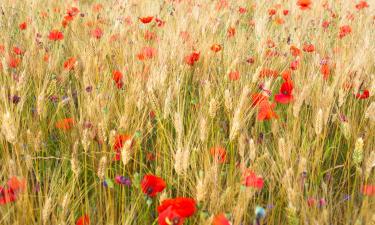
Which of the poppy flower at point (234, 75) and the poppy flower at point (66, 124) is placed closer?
the poppy flower at point (66, 124)

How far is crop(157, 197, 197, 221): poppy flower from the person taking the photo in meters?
0.67

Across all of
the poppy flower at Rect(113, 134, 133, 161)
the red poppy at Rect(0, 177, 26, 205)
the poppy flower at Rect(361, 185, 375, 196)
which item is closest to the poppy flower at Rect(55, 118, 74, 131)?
the poppy flower at Rect(113, 134, 133, 161)

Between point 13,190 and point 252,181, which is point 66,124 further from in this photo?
point 252,181

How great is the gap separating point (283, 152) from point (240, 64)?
0.74 m

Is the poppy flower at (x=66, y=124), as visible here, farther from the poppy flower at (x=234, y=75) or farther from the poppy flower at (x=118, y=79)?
the poppy flower at (x=234, y=75)

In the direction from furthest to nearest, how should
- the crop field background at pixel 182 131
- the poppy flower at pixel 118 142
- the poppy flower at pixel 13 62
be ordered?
1. the poppy flower at pixel 13 62
2. the poppy flower at pixel 118 142
3. the crop field background at pixel 182 131

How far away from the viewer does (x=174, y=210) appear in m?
0.68

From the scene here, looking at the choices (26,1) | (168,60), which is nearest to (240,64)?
(168,60)

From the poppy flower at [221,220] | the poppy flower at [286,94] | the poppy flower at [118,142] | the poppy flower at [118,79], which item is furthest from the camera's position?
the poppy flower at [118,79]

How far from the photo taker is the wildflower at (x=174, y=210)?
66cm

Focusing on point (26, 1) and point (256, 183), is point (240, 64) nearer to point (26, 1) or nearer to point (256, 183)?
point (256, 183)

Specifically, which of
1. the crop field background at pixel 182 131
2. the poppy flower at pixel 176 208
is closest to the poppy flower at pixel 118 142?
the crop field background at pixel 182 131

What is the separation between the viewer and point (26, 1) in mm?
2908

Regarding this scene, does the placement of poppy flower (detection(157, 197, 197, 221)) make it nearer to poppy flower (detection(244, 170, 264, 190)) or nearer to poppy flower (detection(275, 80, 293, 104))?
poppy flower (detection(244, 170, 264, 190))
